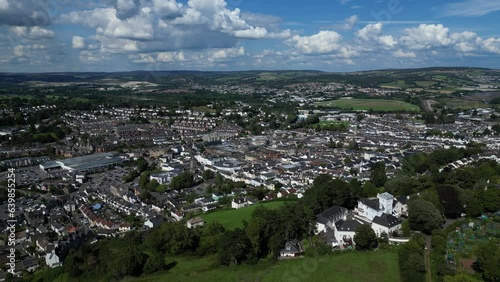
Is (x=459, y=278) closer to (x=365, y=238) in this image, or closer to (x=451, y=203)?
(x=365, y=238)

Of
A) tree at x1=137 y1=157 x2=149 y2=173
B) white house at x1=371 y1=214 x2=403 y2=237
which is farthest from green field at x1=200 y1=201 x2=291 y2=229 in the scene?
tree at x1=137 y1=157 x2=149 y2=173

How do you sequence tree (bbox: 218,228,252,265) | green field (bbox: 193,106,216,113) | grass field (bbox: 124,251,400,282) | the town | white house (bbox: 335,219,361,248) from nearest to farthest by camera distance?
grass field (bbox: 124,251,400,282) → tree (bbox: 218,228,252,265) → white house (bbox: 335,219,361,248) → the town → green field (bbox: 193,106,216,113)

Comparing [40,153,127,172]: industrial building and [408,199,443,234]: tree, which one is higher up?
[408,199,443,234]: tree

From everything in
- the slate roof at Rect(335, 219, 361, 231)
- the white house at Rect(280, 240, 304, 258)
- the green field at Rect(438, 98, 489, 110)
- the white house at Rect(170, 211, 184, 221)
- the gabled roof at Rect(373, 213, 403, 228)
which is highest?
the green field at Rect(438, 98, 489, 110)

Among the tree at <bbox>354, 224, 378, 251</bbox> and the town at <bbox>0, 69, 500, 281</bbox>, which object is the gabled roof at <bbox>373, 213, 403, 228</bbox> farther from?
the tree at <bbox>354, 224, 378, 251</bbox>

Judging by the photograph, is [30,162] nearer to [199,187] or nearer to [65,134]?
[65,134]

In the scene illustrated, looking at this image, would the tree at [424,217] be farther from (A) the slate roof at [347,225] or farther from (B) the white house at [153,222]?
(B) the white house at [153,222]

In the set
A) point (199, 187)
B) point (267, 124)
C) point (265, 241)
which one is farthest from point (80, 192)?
point (267, 124)
